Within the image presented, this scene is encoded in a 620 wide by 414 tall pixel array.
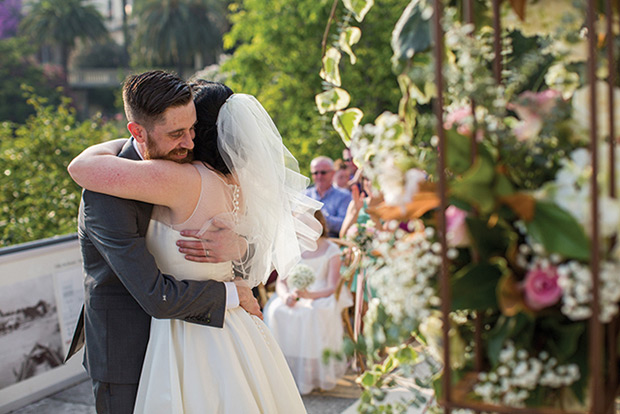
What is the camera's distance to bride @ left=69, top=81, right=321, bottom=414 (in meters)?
2.03

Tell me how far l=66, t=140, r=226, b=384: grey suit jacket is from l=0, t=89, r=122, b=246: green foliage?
12.2 ft

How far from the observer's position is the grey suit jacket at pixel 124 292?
1987mm

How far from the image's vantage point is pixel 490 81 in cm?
99

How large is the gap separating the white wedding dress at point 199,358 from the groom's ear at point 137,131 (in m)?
0.22

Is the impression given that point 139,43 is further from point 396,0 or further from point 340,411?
point 340,411

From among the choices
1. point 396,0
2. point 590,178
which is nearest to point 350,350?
point 590,178

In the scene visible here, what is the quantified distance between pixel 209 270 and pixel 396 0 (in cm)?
787

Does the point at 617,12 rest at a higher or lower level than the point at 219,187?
higher

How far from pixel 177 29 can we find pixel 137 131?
3307 cm

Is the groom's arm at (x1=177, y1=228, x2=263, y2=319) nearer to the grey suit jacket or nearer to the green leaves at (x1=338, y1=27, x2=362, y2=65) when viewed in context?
the grey suit jacket

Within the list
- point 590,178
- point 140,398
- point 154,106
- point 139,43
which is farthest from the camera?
point 139,43

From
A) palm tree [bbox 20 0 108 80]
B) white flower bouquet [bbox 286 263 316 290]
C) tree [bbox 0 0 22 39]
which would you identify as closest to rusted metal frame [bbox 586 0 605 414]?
white flower bouquet [bbox 286 263 316 290]

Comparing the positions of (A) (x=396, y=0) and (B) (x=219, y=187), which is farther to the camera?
(A) (x=396, y=0)

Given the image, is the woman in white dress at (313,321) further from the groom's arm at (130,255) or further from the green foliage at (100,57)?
the green foliage at (100,57)
